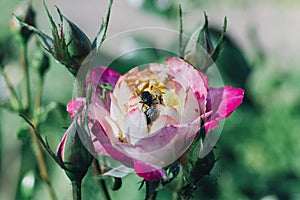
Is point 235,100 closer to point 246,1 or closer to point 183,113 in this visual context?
point 183,113

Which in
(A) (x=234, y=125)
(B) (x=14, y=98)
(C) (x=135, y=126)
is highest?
(C) (x=135, y=126)

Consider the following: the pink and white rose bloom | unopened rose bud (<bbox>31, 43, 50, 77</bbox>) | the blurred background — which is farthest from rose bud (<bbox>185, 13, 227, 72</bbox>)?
the blurred background

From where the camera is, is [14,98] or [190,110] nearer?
[190,110]

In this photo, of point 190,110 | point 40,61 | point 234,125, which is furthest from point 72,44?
point 234,125

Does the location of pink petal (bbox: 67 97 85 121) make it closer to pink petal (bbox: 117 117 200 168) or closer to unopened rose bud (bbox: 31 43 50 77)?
pink petal (bbox: 117 117 200 168)

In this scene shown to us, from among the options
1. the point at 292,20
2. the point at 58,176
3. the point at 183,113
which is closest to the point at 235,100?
the point at 183,113

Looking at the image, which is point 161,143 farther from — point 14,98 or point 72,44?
point 14,98
